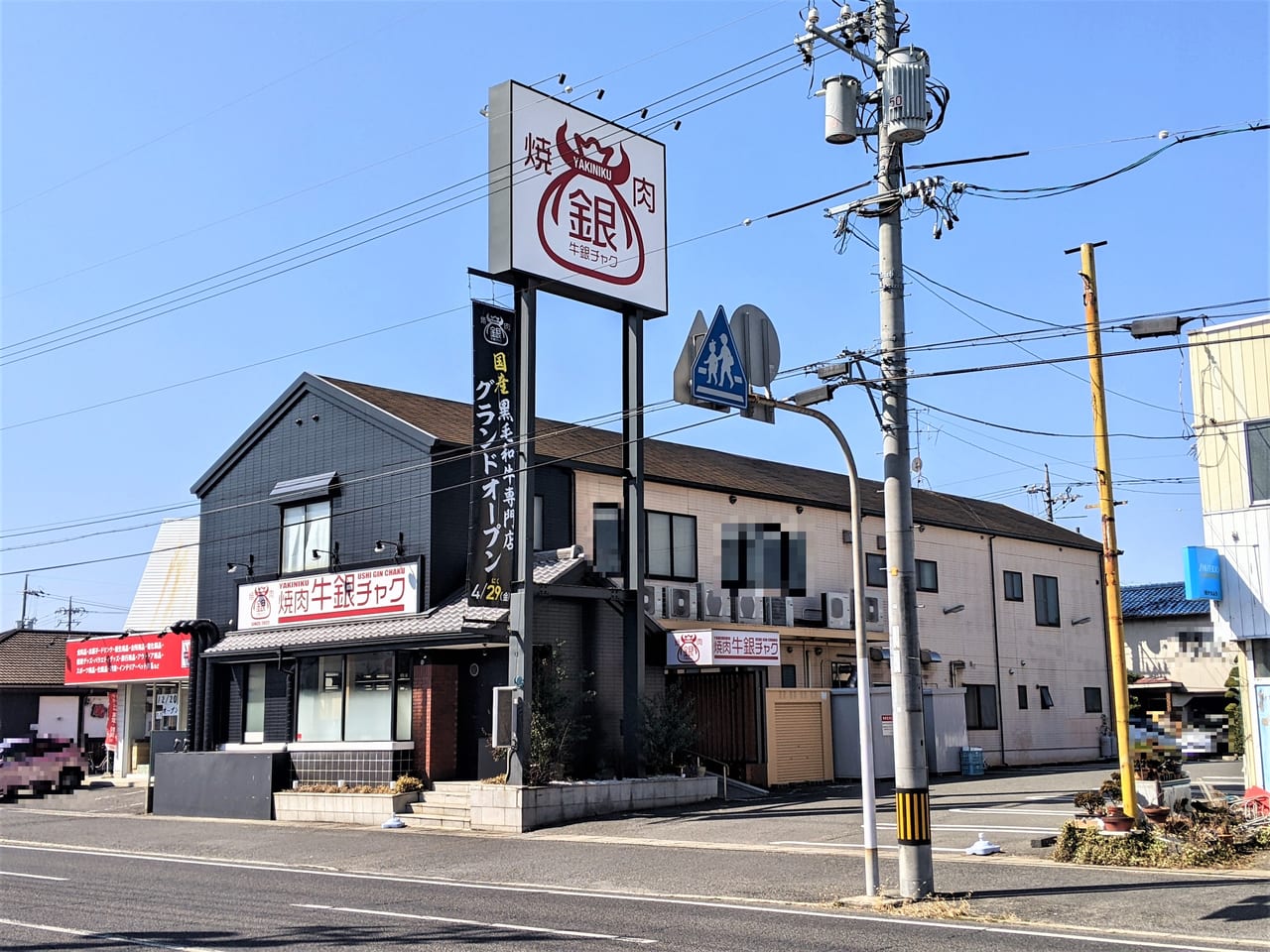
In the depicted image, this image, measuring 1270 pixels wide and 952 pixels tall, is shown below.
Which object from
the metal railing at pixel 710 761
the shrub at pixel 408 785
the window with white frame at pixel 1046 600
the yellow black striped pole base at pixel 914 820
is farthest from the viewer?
the window with white frame at pixel 1046 600

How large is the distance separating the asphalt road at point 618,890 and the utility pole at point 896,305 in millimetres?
1714

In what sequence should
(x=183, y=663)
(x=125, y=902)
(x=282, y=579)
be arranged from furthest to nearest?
(x=183, y=663)
(x=282, y=579)
(x=125, y=902)

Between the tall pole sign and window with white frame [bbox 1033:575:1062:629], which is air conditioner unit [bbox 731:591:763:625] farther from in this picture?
window with white frame [bbox 1033:575:1062:629]

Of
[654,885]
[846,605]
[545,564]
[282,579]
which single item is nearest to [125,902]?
[654,885]

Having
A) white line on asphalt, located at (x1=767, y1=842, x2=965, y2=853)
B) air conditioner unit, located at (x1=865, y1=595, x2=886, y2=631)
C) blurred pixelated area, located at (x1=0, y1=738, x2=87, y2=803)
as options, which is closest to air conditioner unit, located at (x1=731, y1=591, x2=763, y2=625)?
air conditioner unit, located at (x1=865, y1=595, x2=886, y2=631)

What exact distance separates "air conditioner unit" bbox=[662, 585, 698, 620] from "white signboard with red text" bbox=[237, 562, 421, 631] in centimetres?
617

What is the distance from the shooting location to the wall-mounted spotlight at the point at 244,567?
102 ft

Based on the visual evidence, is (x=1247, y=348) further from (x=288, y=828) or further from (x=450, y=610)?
(x=288, y=828)

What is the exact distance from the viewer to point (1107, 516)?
55.4ft

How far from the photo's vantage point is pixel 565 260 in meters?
25.3

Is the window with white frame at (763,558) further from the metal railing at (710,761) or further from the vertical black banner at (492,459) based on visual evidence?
the vertical black banner at (492,459)

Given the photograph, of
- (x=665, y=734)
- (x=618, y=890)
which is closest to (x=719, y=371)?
(x=618, y=890)

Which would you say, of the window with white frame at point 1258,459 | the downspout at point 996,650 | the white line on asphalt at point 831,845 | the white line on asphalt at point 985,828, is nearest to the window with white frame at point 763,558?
the downspout at point 996,650

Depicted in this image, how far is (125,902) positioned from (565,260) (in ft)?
48.9
